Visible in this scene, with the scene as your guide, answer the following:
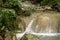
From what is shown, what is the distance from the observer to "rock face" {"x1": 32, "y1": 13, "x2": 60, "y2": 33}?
13.4 meters

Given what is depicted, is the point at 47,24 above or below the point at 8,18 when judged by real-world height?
below

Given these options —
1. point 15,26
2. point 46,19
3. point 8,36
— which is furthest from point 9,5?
point 8,36

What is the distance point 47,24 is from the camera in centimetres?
1362

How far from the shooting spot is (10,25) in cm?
1289

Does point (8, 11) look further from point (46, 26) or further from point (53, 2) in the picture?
point (53, 2)

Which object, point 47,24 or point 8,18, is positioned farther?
point 47,24

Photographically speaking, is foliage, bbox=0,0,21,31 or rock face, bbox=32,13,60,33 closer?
foliage, bbox=0,0,21,31

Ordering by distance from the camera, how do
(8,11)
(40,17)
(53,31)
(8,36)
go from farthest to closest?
(40,17)
(53,31)
(8,11)
(8,36)

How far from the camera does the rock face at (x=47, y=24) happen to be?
13367mm

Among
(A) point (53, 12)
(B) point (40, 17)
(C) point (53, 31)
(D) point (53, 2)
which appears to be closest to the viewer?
(C) point (53, 31)

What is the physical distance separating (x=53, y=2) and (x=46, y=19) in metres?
3.42

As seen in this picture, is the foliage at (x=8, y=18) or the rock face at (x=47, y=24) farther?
the rock face at (x=47, y=24)

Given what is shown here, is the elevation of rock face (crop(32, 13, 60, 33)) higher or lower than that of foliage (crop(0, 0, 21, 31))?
lower

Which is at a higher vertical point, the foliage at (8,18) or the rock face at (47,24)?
the foliage at (8,18)
